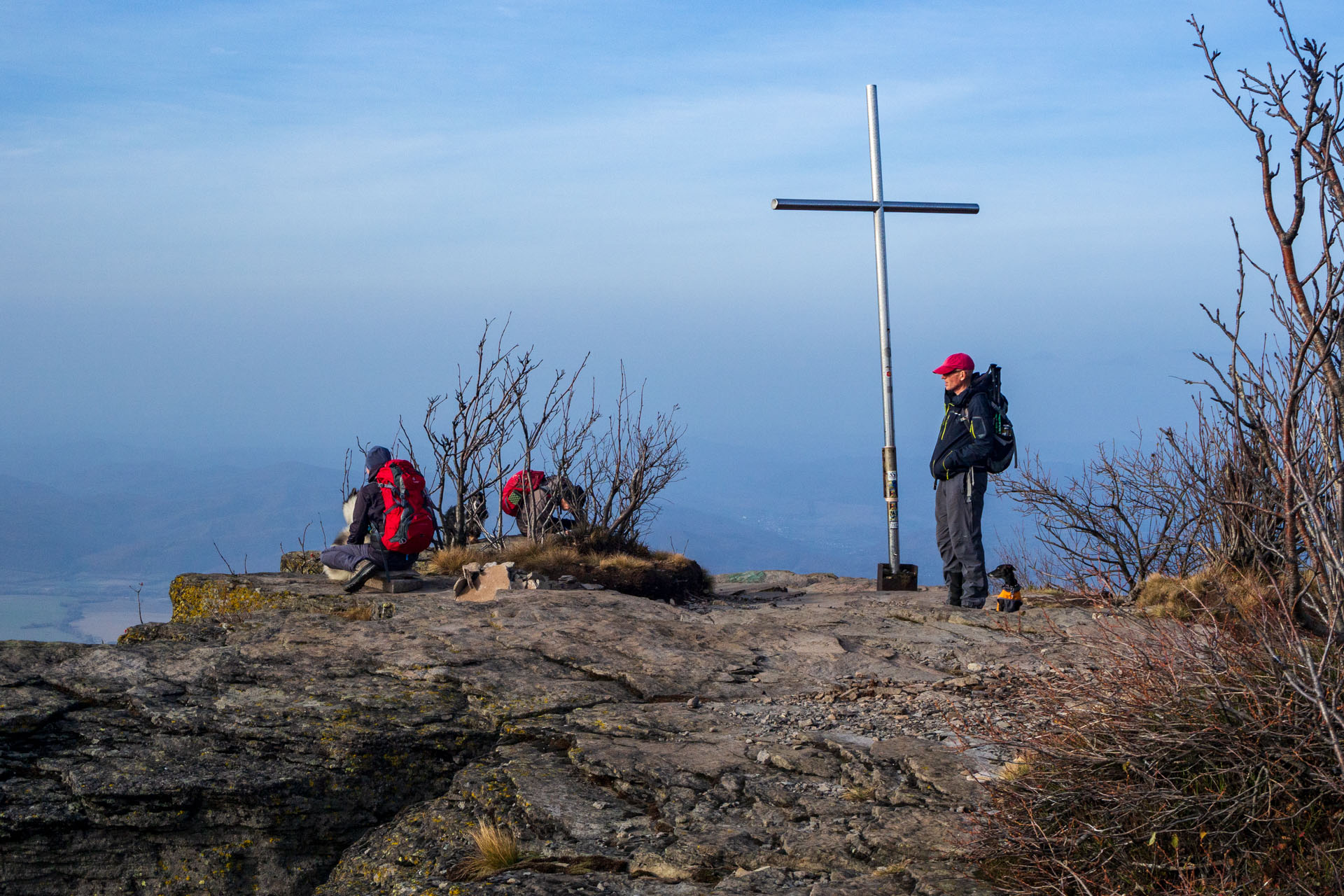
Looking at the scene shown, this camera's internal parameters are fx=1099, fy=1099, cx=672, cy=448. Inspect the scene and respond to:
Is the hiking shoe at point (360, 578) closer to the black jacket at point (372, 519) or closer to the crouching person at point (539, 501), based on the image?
the black jacket at point (372, 519)

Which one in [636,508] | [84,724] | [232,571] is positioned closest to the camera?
[84,724]

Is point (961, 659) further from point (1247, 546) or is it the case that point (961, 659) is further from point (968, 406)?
point (1247, 546)

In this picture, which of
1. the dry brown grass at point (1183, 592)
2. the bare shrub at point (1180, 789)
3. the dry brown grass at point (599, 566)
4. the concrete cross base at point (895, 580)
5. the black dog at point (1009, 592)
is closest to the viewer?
the bare shrub at point (1180, 789)

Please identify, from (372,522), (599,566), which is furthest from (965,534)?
(372,522)

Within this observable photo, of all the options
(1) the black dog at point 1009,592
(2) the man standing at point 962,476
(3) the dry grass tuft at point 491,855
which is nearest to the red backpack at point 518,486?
(2) the man standing at point 962,476

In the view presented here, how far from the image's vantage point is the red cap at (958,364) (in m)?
10.2

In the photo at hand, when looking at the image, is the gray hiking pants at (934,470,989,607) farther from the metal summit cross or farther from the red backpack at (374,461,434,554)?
the red backpack at (374,461,434,554)

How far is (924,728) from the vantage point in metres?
5.60

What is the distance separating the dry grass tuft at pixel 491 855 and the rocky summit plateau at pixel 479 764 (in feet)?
0.16

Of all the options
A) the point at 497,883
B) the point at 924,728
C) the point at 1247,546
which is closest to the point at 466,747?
the point at 497,883

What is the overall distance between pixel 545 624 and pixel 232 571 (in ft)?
15.5

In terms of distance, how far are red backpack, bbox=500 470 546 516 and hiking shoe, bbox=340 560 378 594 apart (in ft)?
10.9

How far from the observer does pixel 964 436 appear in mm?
10031

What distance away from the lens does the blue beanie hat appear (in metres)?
10.3
